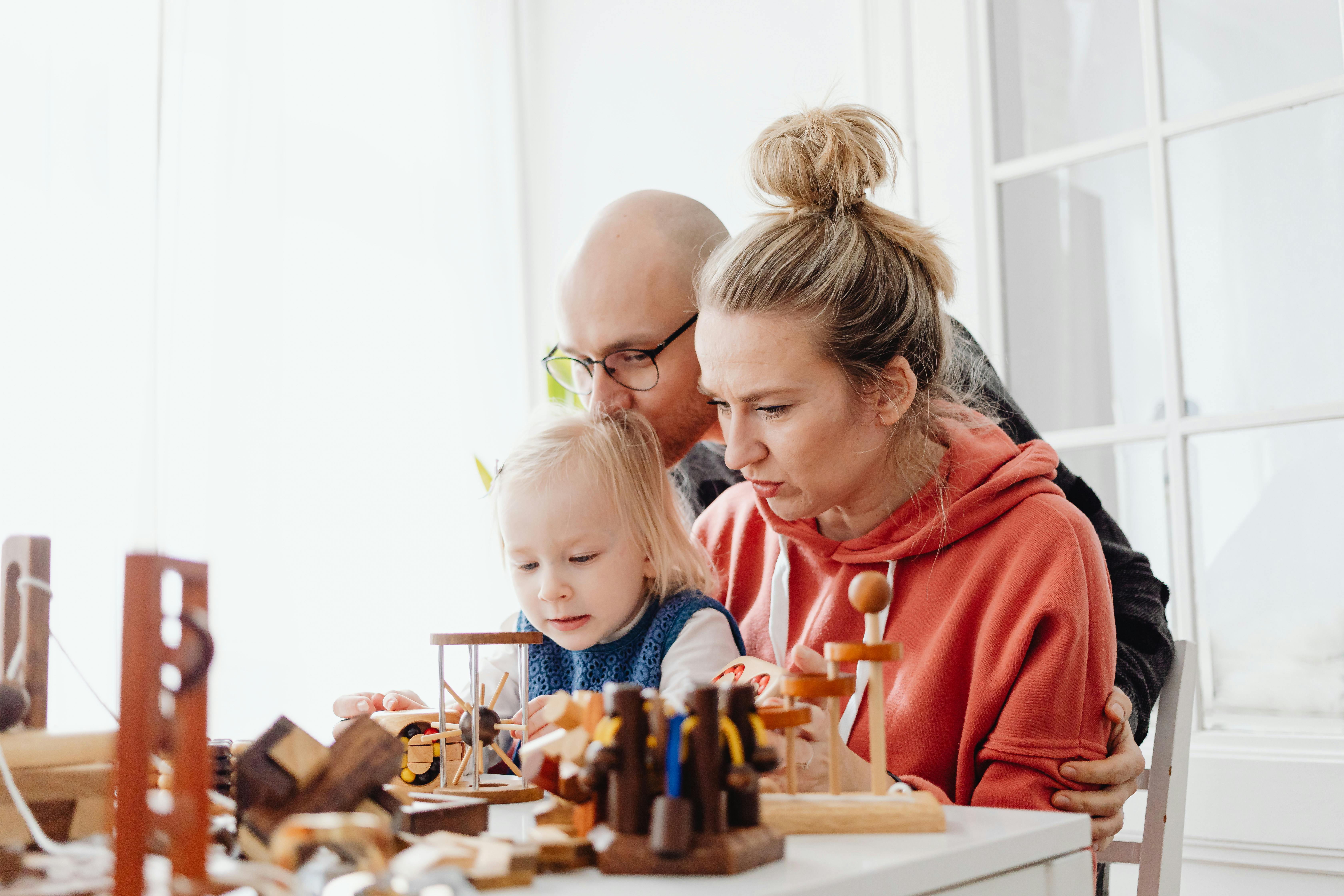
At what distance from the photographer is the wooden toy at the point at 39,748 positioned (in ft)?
2.21

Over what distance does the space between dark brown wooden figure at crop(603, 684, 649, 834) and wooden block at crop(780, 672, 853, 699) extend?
0.46ft

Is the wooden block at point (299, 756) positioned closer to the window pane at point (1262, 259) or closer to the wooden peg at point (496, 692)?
the wooden peg at point (496, 692)

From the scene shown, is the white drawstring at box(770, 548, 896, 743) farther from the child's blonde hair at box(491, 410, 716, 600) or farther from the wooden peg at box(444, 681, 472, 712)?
the wooden peg at box(444, 681, 472, 712)

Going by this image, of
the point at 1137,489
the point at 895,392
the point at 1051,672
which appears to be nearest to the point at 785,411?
the point at 895,392

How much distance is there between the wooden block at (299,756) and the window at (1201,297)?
5.60 feet

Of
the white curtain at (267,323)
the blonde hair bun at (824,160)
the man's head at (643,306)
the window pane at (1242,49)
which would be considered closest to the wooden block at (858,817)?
the blonde hair bun at (824,160)

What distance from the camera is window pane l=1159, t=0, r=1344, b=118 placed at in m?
1.86

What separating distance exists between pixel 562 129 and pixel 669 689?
7.95 ft

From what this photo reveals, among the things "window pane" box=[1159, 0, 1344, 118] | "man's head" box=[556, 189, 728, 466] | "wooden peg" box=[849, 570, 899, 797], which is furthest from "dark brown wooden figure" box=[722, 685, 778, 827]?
"window pane" box=[1159, 0, 1344, 118]

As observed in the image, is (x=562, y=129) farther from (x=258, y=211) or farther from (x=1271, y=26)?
(x=1271, y=26)

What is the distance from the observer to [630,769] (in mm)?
623

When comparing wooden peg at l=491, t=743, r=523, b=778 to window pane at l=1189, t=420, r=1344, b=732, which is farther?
window pane at l=1189, t=420, r=1344, b=732

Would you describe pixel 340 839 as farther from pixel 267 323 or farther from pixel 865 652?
pixel 267 323

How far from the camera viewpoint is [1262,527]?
6.18 feet
